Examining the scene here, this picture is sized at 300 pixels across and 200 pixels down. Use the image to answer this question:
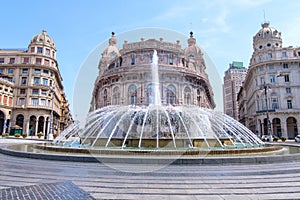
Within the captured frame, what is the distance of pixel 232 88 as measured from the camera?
125375mm

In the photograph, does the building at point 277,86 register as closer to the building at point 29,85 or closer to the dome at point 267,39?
the dome at point 267,39

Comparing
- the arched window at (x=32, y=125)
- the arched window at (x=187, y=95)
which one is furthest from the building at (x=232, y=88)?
the arched window at (x=32, y=125)

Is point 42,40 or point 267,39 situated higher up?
point 42,40

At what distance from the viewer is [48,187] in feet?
17.4

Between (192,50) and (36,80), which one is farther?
(192,50)

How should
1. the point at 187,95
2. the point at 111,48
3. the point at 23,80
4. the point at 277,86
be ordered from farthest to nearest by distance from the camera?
the point at 23,80, the point at 187,95, the point at 277,86, the point at 111,48

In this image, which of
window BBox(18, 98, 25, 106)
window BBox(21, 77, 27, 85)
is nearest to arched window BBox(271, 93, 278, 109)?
window BBox(18, 98, 25, 106)

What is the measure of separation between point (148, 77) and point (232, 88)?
302 ft

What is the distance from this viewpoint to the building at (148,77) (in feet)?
154

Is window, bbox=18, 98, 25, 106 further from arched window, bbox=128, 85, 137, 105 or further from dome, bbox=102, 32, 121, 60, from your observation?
arched window, bbox=128, 85, 137, 105

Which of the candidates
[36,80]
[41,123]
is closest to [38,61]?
[36,80]

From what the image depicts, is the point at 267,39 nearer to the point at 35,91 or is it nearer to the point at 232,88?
the point at 35,91

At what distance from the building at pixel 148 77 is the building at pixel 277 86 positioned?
11752 mm

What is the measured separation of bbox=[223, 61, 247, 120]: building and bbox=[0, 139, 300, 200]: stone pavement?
409 feet
